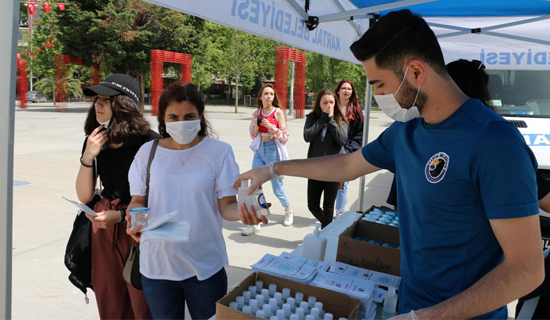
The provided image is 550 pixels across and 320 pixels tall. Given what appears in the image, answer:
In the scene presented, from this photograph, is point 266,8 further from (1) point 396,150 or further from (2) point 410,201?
(2) point 410,201

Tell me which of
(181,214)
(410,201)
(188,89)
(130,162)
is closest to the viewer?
(410,201)

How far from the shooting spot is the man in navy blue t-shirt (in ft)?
3.68

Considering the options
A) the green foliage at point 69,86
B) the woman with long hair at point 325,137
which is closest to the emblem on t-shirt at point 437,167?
the woman with long hair at point 325,137

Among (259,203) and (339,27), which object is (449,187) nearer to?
(259,203)

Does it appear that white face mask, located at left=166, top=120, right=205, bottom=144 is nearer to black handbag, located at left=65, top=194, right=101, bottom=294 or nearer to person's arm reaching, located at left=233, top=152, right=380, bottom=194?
person's arm reaching, located at left=233, top=152, right=380, bottom=194

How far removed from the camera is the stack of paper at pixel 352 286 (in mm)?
1650

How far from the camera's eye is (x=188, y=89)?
7.69 ft

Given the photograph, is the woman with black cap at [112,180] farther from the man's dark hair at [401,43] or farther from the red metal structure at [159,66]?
the red metal structure at [159,66]

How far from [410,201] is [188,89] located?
1.43 m

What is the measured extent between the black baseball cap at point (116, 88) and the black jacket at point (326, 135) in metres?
2.57

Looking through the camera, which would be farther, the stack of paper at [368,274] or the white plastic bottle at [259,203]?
the stack of paper at [368,274]

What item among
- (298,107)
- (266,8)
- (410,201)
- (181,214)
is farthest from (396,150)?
(298,107)

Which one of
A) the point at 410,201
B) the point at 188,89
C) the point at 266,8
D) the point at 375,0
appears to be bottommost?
the point at 410,201

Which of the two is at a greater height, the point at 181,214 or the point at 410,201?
the point at 410,201
